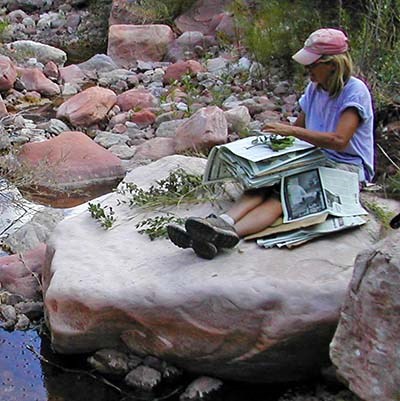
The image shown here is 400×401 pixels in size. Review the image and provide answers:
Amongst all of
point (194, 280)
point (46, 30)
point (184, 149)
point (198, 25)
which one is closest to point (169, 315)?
point (194, 280)

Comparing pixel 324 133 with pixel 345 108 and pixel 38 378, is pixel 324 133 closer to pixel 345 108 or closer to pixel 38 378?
pixel 345 108

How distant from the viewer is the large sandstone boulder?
286cm

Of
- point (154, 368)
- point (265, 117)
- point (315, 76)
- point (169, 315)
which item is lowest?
point (265, 117)

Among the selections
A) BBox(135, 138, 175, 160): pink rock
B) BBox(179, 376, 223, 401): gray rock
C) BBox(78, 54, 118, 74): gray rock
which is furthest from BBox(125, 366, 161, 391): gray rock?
BBox(78, 54, 118, 74): gray rock

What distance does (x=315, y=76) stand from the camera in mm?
3916

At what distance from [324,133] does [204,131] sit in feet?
8.67

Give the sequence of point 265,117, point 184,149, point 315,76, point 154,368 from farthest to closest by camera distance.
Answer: point 265,117 → point 184,149 → point 315,76 → point 154,368

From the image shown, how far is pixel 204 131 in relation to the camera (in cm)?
637

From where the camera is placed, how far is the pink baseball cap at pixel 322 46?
12.4 feet

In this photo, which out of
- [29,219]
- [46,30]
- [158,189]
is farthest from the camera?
[46,30]

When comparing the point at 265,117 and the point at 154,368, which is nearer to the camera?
the point at 154,368

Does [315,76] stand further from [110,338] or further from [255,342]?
[110,338]

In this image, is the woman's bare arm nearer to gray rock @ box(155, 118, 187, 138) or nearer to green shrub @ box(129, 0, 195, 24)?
gray rock @ box(155, 118, 187, 138)

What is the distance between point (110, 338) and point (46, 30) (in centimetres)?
1171
